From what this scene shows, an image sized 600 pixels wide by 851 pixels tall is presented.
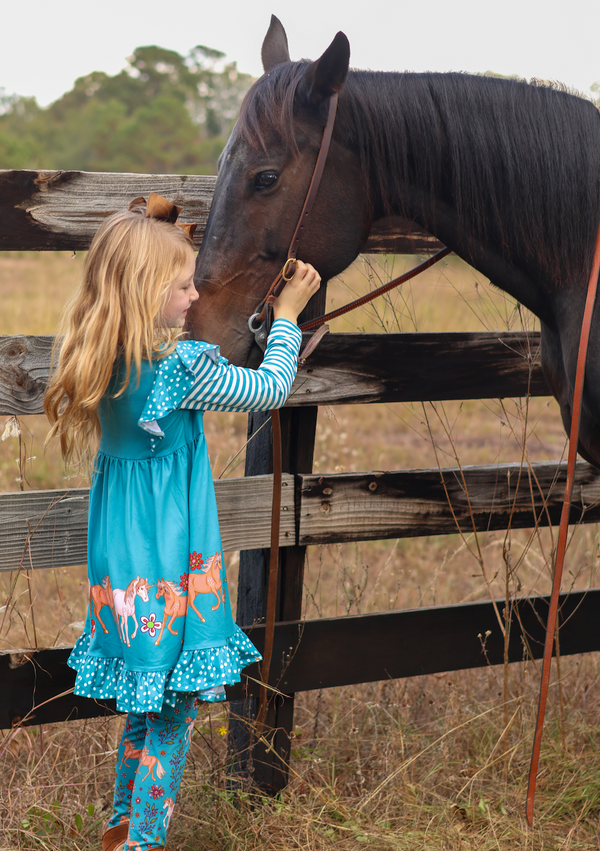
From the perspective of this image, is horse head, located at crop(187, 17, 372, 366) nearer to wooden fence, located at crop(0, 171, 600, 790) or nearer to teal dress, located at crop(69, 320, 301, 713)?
teal dress, located at crop(69, 320, 301, 713)

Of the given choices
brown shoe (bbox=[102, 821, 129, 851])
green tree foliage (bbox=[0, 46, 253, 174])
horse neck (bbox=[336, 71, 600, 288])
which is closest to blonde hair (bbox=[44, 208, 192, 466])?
horse neck (bbox=[336, 71, 600, 288])

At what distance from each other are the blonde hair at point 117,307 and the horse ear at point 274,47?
0.83m

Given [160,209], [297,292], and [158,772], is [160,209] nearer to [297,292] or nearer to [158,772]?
[297,292]

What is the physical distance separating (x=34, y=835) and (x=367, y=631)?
1174 millimetres

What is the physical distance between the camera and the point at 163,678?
5.06 feet

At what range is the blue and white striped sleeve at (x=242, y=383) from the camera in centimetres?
157

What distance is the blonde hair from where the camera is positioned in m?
1.50

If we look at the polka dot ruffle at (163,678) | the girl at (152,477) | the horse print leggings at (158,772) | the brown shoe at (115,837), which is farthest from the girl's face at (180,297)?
the brown shoe at (115,837)

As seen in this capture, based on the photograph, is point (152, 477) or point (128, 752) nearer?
point (152, 477)

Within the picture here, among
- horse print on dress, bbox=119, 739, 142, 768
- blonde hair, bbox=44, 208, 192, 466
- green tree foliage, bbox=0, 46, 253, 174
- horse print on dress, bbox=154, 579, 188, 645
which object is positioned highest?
green tree foliage, bbox=0, 46, 253, 174

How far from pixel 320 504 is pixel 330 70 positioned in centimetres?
130

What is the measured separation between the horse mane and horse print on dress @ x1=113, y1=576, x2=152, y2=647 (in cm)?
123

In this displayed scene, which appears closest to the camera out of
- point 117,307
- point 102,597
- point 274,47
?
point 117,307

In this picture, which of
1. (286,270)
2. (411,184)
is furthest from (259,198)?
(411,184)
